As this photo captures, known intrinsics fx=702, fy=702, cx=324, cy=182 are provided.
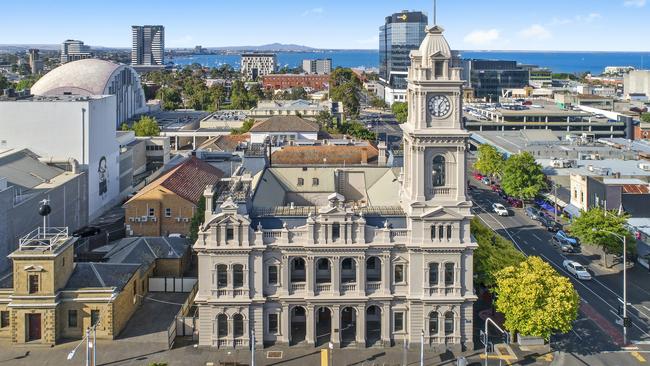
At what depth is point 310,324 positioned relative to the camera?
52406mm

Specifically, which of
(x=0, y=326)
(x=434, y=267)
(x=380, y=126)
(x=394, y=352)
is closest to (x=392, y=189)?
(x=434, y=267)

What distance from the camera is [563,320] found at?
51469 mm

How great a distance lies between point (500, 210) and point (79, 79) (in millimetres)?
99532

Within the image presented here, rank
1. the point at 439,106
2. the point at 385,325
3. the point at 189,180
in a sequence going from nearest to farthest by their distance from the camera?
the point at 385,325 < the point at 439,106 < the point at 189,180

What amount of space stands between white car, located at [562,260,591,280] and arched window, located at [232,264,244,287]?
36.3 meters

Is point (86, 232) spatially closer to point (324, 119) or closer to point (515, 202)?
point (515, 202)

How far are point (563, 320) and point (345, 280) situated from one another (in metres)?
16.2

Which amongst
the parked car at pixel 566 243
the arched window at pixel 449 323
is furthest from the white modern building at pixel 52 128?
the parked car at pixel 566 243

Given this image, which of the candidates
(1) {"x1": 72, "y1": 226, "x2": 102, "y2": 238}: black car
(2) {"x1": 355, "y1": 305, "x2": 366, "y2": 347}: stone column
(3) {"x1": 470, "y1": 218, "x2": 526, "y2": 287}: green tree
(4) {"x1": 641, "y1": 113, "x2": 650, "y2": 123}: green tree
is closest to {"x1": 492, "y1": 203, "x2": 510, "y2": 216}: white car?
(3) {"x1": 470, "y1": 218, "x2": 526, "y2": 287}: green tree

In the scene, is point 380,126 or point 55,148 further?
point 380,126

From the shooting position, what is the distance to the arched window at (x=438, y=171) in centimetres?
5344

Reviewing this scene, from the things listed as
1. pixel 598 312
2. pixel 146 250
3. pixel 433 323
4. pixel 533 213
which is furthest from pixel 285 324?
pixel 533 213

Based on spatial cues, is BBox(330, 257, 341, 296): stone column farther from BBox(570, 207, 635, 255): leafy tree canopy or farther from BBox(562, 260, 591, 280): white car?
BBox(570, 207, 635, 255): leafy tree canopy

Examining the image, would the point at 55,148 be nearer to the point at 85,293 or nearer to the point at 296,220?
the point at 85,293
